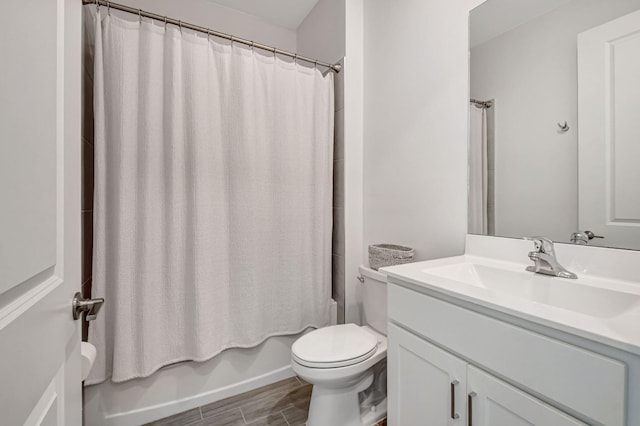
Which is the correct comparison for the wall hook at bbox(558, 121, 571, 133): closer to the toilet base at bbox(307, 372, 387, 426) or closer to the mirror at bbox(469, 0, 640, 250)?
the mirror at bbox(469, 0, 640, 250)

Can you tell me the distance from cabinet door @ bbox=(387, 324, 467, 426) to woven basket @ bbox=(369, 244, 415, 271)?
47cm

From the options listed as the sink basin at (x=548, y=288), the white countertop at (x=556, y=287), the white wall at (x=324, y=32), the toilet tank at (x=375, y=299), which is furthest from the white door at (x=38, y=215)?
the white wall at (x=324, y=32)

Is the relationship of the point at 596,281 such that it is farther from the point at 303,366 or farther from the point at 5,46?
the point at 5,46

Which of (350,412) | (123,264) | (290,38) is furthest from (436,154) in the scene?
(290,38)

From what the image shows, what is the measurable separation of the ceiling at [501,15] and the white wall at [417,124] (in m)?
0.05

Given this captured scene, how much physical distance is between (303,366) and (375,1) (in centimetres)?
218

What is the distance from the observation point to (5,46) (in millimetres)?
341

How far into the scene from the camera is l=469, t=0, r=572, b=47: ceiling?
1052 millimetres

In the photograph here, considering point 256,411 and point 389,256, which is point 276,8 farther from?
point 256,411

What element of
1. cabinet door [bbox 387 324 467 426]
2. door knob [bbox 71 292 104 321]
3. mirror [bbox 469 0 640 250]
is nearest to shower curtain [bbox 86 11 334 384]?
door knob [bbox 71 292 104 321]

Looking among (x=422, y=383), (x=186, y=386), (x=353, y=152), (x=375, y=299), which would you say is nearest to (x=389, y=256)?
(x=375, y=299)

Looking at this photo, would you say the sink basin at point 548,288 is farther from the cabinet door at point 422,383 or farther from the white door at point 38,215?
the white door at point 38,215

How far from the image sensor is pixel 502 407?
70cm

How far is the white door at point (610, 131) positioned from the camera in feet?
2.76
